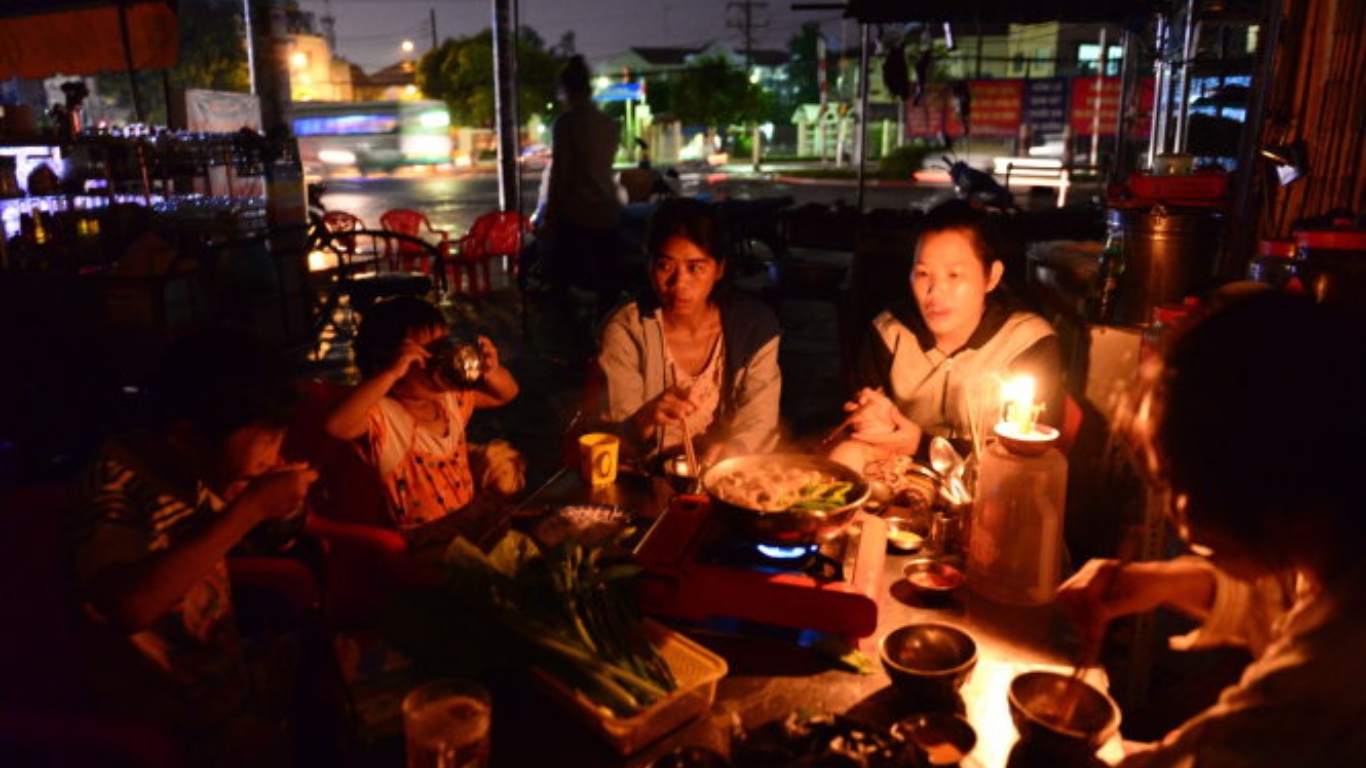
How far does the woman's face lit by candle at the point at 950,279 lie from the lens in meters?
3.39

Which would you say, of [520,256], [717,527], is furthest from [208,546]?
[520,256]

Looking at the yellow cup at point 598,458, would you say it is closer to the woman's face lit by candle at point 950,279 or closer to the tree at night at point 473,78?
the woman's face lit by candle at point 950,279

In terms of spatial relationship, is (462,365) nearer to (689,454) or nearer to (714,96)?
(689,454)

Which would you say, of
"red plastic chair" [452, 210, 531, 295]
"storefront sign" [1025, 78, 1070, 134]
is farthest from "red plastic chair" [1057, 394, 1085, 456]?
"storefront sign" [1025, 78, 1070, 134]

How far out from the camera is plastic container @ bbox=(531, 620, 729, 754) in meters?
1.66

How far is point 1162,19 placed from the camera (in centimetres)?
895

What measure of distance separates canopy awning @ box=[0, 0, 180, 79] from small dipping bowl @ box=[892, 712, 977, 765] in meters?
9.76

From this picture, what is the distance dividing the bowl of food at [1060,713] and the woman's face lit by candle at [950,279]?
1970 millimetres

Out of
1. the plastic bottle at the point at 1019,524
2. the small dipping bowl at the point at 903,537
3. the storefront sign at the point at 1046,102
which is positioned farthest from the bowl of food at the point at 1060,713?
the storefront sign at the point at 1046,102

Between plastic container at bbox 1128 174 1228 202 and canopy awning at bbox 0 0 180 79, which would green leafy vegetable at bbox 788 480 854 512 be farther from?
canopy awning at bbox 0 0 180 79

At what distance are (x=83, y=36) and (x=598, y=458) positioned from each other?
35.1 ft

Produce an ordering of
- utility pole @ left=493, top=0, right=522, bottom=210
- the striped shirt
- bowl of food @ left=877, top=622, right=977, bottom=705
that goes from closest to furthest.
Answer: bowl of food @ left=877, top=622, right=977, bottom=705 → the striped shirt → utility pole @ left=493, top=0, right=522, bottom=210

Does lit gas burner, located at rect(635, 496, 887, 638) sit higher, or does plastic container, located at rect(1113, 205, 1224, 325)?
plastic container, located at rect(1113, 205, 1224, 325)

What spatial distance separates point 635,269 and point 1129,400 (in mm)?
8265
